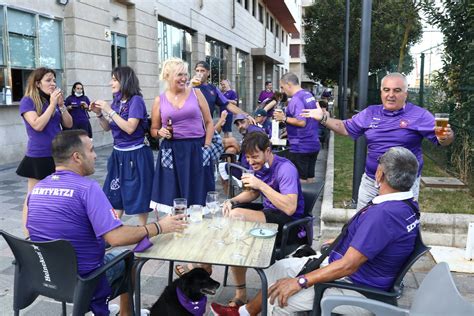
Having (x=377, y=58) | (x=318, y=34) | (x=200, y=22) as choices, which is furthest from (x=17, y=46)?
(x=318, y=34)

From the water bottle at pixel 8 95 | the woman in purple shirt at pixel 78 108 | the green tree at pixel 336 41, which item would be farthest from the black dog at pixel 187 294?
the green tree at pixel 336 41

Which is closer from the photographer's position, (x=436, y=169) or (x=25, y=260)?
(x=25, y=260)

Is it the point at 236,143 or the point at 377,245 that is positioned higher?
the point at 236,143

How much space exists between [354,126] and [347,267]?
1940 mm

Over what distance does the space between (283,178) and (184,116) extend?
1193mm

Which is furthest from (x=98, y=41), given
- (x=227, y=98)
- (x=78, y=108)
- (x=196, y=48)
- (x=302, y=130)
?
(x=302, y=130)

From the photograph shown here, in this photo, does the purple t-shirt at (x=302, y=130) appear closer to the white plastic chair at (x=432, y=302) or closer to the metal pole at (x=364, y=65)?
the metal pole at (x=364, y=65)

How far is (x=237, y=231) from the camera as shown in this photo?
2.78 metres

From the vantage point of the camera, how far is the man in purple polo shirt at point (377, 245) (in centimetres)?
228

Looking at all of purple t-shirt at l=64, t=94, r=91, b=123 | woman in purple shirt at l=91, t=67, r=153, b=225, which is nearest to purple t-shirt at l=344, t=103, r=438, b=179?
woman in purple shirt at l=91, t=67, r=153, b=225

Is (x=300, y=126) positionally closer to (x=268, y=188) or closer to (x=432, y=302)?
(x=268, y=188)

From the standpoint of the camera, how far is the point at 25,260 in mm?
2336

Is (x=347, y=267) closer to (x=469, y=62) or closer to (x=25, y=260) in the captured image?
(x=25, y=260)

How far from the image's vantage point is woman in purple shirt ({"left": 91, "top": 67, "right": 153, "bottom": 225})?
13.6 feet
